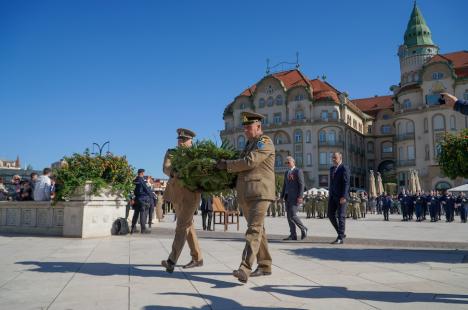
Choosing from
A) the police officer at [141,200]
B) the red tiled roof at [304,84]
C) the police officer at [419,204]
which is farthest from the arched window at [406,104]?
the police officer at [141,200]

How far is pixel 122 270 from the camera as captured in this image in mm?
5863

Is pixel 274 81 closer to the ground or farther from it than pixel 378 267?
farther from it

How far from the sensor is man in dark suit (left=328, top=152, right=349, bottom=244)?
938 cm

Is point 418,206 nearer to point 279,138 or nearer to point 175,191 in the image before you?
point 175,191

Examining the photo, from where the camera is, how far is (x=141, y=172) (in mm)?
12375

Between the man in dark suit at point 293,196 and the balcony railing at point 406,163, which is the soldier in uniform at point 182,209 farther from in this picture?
the balcony railing at point 406,163

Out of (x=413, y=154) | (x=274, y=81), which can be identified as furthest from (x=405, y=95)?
(x=274, y=81)

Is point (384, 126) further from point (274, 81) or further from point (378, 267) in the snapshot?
point (378, 267)

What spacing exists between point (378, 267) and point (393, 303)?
7.17 ft

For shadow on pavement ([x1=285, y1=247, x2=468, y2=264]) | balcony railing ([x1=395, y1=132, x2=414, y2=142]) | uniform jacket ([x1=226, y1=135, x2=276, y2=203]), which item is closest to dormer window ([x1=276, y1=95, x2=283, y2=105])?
balcony railing ([x1=395, y1=132, x2=414, y2=142])

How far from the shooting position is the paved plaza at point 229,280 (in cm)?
405

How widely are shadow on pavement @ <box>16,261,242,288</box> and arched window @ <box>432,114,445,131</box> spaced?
55.1 m

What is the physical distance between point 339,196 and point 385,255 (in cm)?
229

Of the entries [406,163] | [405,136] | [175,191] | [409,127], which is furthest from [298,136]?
[175,191]
